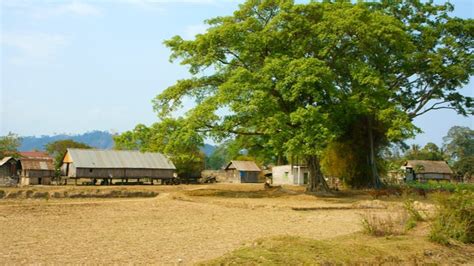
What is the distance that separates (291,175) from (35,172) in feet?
89.0

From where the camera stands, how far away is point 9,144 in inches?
2240

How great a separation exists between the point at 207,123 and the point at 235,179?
125 feet

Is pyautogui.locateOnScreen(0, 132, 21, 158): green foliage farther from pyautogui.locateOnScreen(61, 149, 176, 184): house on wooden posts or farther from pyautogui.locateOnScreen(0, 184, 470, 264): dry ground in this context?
pyautogui.locateOnScreen(0, 184, 470, 264): dry ground

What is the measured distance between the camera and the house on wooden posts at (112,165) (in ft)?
155

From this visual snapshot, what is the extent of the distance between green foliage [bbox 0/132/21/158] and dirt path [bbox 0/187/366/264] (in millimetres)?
40513

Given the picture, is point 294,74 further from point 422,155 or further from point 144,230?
point 422,155

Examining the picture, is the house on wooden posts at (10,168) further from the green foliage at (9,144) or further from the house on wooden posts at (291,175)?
the house on wooden posts at (291,175)

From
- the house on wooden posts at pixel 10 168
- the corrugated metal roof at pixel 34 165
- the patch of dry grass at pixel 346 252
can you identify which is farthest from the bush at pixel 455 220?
the house on wooden posts at pixel 10 168

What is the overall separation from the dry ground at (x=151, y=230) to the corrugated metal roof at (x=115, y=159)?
92.0 ft

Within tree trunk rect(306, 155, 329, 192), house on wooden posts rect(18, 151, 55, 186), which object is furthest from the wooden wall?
tree trunk rect(306, 155, 329, 192)

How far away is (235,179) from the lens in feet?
218

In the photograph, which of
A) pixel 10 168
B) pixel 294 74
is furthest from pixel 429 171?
pixel 10 168

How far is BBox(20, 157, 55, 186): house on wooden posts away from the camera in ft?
155

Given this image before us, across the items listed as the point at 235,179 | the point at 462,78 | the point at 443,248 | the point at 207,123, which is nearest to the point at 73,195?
the point at 207,123
